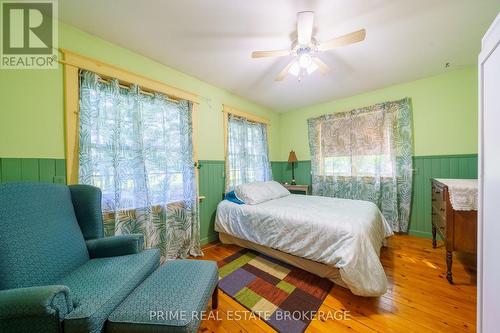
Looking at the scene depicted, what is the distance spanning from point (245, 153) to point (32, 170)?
2424 mm

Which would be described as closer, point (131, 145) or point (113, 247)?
point (113, 247)

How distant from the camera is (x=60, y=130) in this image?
1558mm

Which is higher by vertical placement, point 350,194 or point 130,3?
point 130,3

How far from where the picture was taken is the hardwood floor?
1.25 meters

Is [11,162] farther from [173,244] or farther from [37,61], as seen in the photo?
[173,244]

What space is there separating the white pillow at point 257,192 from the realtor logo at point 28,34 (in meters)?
2.18

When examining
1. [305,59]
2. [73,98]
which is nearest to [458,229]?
[305,59]

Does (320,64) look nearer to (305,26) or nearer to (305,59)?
(305,59)

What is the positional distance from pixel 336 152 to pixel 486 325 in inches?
111

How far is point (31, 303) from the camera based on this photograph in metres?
0.75

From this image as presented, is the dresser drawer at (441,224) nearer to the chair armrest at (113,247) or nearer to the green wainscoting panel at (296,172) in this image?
the green wainscoting panel at (296,172)

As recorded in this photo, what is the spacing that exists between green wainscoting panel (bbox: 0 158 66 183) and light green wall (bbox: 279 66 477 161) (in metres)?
3.98

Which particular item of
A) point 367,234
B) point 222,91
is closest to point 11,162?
point 222,91

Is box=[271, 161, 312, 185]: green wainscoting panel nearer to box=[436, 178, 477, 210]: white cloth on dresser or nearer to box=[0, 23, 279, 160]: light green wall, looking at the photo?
box=[436, 178, 477, 210]: white cloth on dresser
